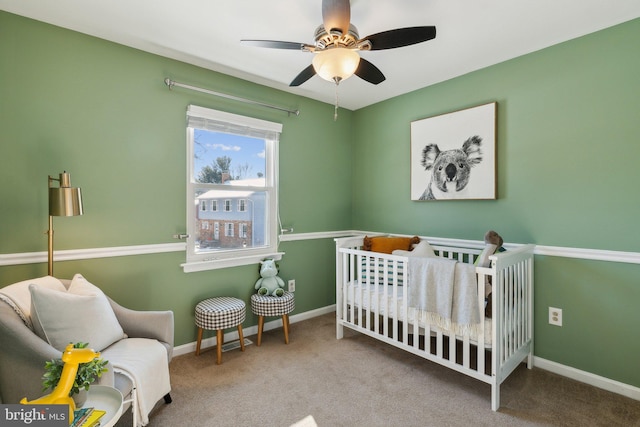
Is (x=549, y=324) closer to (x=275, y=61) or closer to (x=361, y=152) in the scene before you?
(x=361, y=152)

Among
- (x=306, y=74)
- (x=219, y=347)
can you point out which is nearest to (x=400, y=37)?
(x=306, y=74)

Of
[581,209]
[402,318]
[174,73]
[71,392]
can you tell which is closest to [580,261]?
[581,209]

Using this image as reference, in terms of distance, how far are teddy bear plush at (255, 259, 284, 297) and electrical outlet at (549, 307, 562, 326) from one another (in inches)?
86.4

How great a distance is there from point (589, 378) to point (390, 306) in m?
1.43

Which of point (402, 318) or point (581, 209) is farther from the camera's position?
point (402, 318)

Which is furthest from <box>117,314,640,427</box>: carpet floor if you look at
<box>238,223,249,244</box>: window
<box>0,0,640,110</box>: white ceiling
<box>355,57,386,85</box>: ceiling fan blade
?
<box>0,0,640,110</box>: white ceiling

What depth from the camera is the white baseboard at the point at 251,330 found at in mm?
2641

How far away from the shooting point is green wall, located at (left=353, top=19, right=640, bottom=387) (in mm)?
2053

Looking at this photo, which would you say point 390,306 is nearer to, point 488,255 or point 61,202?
point 488,255

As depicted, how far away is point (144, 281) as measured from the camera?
2.45m

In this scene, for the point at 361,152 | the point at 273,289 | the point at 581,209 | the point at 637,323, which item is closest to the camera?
the point at 637,323

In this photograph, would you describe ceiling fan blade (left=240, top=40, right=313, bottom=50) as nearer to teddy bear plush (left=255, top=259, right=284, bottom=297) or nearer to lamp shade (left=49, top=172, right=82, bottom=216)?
lamp shade (left=49, top=172, right=82, bottom=216)

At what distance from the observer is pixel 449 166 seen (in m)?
2.91

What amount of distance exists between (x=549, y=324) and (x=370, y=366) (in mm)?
1408
